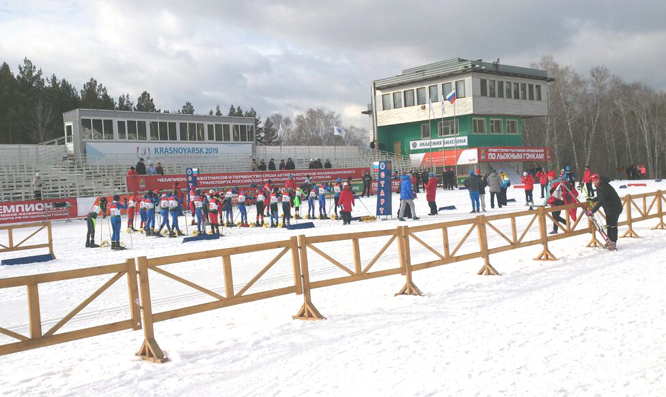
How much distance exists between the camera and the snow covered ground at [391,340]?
502cm

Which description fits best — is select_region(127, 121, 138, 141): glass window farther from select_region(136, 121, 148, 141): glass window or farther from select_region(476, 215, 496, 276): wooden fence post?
select_region(476, 215, 496, 276): wooden fence post

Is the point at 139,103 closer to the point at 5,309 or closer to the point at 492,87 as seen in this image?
the point at 492,87

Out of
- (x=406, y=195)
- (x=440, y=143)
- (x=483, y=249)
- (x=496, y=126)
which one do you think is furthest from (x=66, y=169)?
(x=496, y=126)

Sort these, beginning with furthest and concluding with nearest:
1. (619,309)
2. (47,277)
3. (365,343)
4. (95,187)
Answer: (95,187) < (619,309) < (365,343) < (47,277)

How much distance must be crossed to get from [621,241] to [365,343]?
34.5 ft

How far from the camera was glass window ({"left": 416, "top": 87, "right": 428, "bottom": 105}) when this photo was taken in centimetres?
5159

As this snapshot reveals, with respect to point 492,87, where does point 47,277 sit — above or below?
below

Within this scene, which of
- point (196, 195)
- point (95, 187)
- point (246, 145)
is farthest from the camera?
point (246, 145)

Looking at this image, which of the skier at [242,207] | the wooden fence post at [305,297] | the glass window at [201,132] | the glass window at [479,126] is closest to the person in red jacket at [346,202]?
the skier at [242,207]

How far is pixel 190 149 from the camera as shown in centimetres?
3931

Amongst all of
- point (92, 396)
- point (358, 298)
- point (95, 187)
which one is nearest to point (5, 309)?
point (92, 396)

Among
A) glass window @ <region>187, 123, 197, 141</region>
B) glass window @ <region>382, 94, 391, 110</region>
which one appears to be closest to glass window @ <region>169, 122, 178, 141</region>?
glass window @ <region>187, 123, 197, 141</region>

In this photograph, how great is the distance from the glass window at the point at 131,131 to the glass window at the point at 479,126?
29043 mm

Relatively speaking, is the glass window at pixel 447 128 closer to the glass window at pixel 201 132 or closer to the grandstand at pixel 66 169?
the grandstand at pixel 66 169
